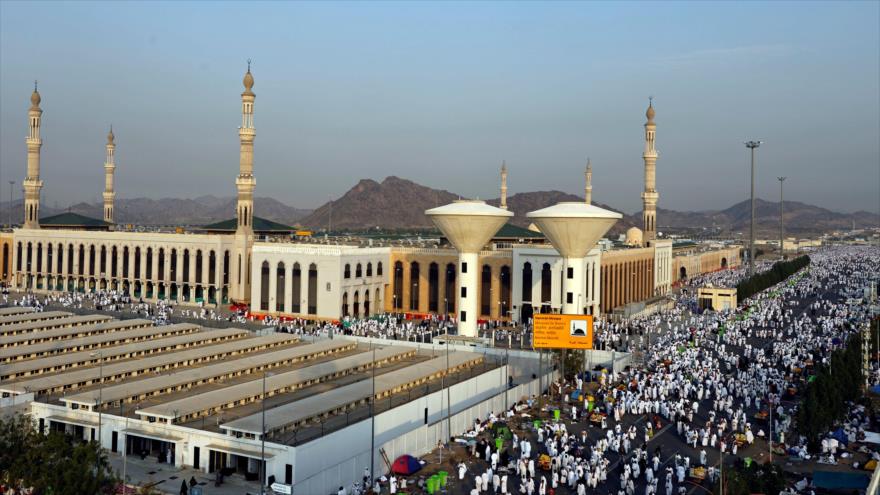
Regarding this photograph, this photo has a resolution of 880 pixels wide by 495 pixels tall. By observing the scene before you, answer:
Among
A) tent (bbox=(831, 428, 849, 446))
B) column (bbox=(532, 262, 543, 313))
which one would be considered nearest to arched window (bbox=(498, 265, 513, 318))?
column (bbox=(532, 262, 543, 313))

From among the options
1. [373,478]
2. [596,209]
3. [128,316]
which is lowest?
[373,478]

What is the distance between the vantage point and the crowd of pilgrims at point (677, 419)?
22203 millimetres

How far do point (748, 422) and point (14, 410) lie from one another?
24004 millimetres

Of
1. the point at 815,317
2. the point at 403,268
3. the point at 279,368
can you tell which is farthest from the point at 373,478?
the point at 815,317

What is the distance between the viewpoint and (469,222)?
141 ft

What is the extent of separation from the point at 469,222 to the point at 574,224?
19.2 ft

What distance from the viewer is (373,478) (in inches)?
866

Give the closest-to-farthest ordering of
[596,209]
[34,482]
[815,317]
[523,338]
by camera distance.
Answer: [34,482]
[596,209]
[523,338]
[815,317]

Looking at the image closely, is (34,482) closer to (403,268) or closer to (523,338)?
(523,338)

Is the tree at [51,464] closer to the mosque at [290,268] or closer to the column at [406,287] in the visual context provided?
the mosque at [290,268]

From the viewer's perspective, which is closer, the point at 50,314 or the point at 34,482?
the point at 34,482

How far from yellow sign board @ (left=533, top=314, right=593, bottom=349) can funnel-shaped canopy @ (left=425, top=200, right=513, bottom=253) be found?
10.5 meters

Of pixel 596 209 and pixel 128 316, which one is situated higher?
pixel 596 209

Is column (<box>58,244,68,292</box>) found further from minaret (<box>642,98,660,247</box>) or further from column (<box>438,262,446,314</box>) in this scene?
minaret (<box>642,98,660,247</box>)
